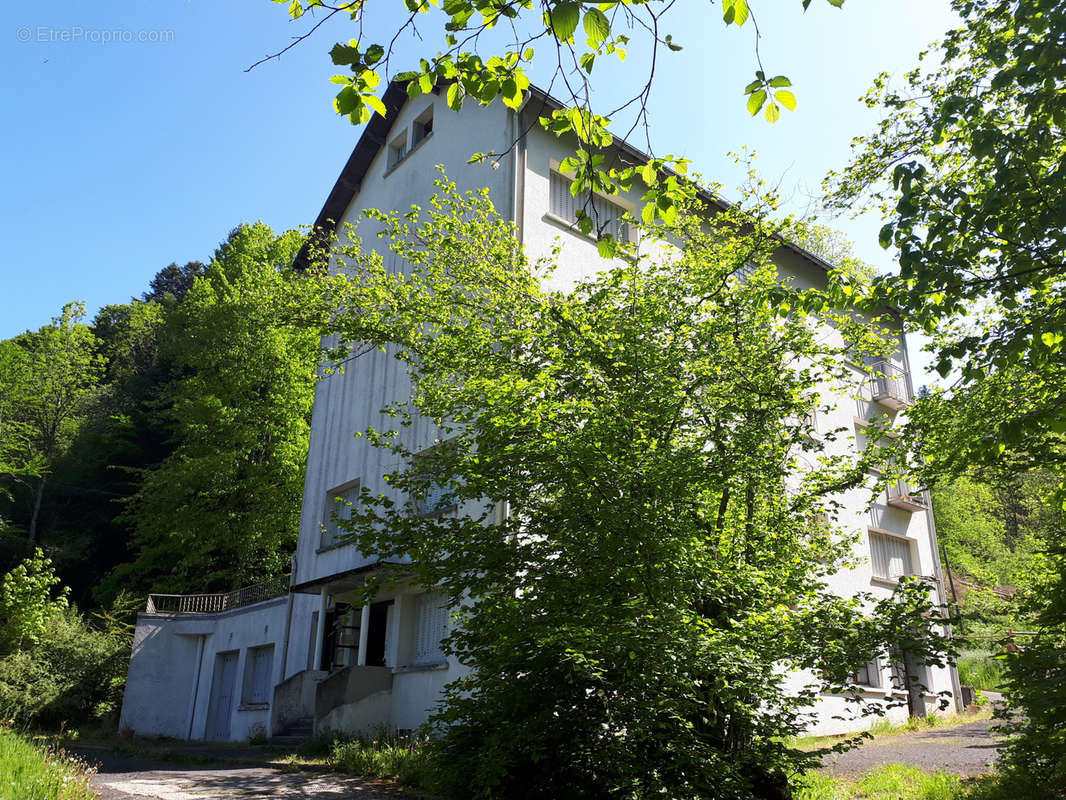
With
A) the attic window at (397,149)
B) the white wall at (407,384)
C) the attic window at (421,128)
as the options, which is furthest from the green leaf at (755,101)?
the attic window at (397,149)

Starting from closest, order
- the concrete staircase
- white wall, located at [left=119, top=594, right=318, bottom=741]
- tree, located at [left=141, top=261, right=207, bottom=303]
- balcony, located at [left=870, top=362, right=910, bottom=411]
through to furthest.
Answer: the concrete staircase < white wall, located at [left=119, top=594, right=318, bottom=741] < balcony, located at [left=870, top=362, right=910, bottom=411] < tree, located at [left=141, top=261, right=207, bottom=303]

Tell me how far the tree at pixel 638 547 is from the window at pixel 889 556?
42.2 ft

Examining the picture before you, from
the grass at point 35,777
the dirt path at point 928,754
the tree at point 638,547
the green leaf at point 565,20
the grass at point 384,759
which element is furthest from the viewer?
the dirt path at point 928,754

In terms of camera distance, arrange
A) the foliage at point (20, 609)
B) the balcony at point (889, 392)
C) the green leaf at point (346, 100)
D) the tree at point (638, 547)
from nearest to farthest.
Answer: the green leaf at point (346, 100) → the tree at point (638, 547) → the foliage at point (20, 609) → the balcony at point (889, 392)

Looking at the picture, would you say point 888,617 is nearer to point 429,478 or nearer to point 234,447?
point 429,478

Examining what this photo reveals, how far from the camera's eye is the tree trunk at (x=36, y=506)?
Result: 32875 mm

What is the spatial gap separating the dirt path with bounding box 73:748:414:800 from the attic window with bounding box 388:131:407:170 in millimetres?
14847

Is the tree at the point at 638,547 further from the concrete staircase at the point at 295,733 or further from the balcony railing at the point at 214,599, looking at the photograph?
the balcony railing at the point at 214,599

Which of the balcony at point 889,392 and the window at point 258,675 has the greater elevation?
the balcony at point 889,392

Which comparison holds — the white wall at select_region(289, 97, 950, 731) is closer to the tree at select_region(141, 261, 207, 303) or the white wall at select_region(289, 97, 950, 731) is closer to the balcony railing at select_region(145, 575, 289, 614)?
the balcony railing at select_region(145, 575, 289, 614)

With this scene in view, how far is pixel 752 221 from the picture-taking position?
10602mm

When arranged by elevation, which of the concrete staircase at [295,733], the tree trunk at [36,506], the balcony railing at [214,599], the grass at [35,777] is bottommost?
the concrete staircase at [295,733]

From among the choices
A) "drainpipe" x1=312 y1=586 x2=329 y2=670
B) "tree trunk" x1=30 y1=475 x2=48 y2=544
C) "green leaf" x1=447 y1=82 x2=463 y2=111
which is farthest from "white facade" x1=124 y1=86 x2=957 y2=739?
"tree trunk" x1=30 y1=475 x2=48 y2=544

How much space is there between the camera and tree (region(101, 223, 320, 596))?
89.8 ft
